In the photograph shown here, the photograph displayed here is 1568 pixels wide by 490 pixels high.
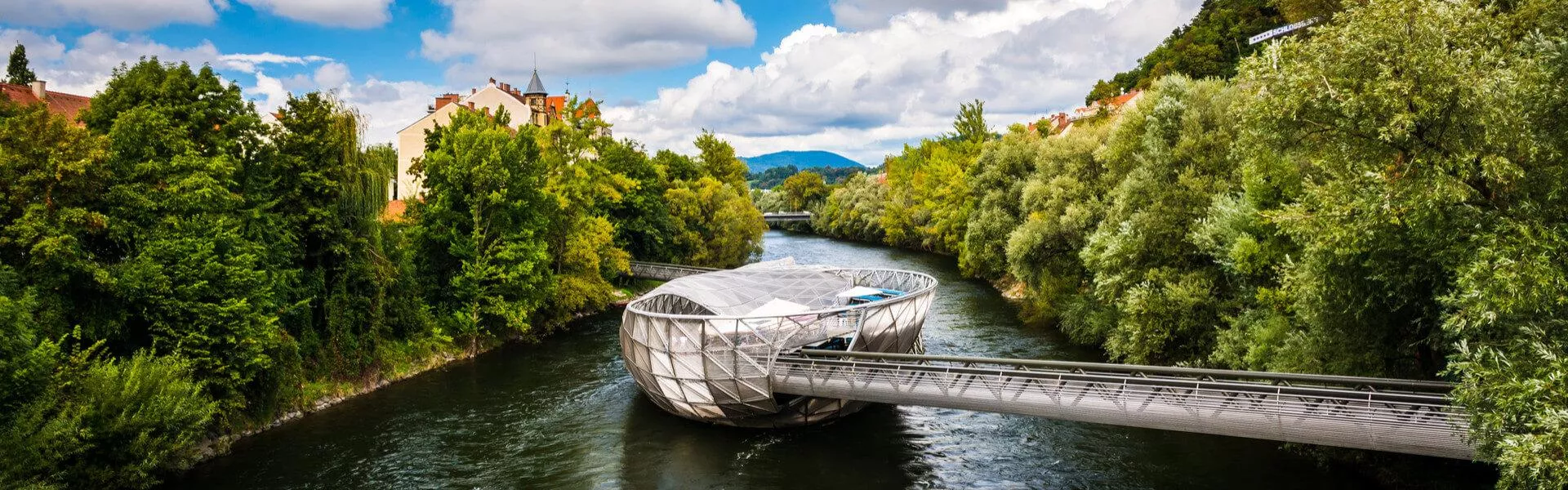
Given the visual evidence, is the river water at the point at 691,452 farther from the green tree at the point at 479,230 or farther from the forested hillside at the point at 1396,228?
the green tree at the point at 479,230

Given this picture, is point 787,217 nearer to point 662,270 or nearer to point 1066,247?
point 662,270

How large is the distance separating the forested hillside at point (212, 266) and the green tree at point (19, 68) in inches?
997

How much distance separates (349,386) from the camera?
2797 centimetres

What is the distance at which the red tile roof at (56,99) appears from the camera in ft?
96.9

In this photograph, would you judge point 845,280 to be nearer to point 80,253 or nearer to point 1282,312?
point 1282,312

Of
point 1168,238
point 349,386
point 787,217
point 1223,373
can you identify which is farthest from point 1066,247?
point 787,217

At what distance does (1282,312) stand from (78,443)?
93.4 ft

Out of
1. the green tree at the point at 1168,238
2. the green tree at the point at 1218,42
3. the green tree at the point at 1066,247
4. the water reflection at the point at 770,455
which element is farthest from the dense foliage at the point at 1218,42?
the water reflection at the point at 770,455

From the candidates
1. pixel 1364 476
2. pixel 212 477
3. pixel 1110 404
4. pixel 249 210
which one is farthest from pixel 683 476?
pixel 1364 476

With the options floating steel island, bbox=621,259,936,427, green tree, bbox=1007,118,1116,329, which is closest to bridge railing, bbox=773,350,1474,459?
floating steel island, bbox=621,259,936,427

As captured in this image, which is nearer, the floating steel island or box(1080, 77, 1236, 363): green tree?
the floating steel island

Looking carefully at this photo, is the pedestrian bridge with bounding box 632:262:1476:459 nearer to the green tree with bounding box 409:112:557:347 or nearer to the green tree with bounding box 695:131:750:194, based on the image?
the green tree with bounding box 409:112:557:347

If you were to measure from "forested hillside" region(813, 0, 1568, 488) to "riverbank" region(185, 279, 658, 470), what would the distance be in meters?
25.2

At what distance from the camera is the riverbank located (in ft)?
72.9
